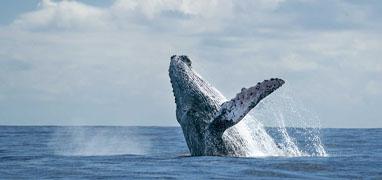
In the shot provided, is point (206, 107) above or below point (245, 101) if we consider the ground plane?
below

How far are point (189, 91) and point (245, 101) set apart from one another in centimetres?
197

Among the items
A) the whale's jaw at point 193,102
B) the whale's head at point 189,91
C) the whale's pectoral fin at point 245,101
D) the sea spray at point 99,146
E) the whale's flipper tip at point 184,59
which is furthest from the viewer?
the sea spray at point 99,146

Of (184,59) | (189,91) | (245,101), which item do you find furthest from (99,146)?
Result: (245,101)

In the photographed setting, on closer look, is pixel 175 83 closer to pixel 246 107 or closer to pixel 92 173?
pixel 246 107

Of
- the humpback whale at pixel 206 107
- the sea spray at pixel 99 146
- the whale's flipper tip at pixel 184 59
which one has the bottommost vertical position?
the sea spray at pixel 99 146

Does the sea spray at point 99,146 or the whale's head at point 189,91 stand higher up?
the whale's head at point 189,91

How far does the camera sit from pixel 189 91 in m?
17.1

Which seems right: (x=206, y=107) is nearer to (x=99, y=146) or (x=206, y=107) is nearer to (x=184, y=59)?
(x=184, y=59)

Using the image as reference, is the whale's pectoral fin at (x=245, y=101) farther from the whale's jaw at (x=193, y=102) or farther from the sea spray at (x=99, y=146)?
the sea spray at (x=99, y=146)

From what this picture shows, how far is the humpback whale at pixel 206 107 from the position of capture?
15531mm

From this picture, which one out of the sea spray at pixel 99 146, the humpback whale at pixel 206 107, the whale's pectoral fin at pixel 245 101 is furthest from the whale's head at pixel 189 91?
the sea spray at pixel 99 146

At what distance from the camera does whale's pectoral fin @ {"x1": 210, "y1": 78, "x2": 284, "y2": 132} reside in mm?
15469

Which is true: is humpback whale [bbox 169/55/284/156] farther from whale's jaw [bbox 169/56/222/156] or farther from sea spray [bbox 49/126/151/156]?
sea spray [bbox 49/126/151/156]

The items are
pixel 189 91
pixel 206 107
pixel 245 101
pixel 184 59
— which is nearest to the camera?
pixel 245 101
